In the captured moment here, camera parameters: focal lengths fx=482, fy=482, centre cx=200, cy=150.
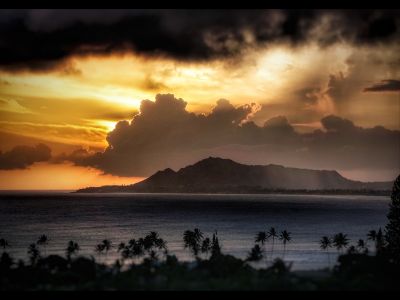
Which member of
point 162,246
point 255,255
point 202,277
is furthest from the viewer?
point 162,246

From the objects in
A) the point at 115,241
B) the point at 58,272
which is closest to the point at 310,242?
the point at 115,241

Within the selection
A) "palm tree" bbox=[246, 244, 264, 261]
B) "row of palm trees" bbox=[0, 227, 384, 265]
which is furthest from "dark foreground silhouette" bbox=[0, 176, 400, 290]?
"row of palm trees" bbox=[0, 227, 384, 265]

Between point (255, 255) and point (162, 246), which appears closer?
point (255, 255)

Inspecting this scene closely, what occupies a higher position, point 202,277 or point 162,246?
point 202,277

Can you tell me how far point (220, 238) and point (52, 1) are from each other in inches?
6296

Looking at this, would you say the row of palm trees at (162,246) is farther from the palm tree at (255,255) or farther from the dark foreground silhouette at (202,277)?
the dark foreground silhouette at (202,277)

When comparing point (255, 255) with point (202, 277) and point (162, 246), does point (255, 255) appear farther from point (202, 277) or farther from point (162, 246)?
point (162, 246)

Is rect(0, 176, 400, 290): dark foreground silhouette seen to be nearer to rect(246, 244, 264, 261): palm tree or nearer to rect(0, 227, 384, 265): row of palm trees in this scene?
rect(246, 244, 264, 261): palm tree

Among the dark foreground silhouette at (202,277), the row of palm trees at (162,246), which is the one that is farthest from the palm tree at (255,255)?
the dark foreground silhouette at (202,277)

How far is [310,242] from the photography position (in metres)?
174

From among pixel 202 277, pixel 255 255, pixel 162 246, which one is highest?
pixel 202 277

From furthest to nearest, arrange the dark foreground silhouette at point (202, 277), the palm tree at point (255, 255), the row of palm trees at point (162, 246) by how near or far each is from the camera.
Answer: the row of palm trees at point (162, 246) < the palm tree at point (255, 255) < the dark foreground silhouette at point (202, 277)

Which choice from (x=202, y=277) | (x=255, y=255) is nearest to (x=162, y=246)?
(x=255, y=255)

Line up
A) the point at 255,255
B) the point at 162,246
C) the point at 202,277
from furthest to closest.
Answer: the point at 162,246
the point at 255,255
the point at 202,277
